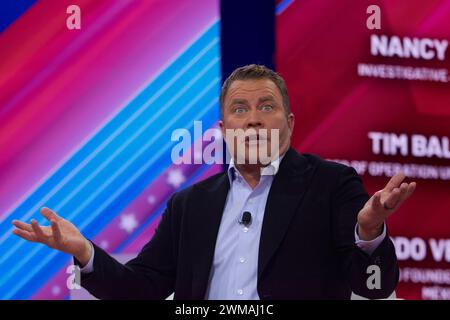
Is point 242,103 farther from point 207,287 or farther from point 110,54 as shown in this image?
point 110,54

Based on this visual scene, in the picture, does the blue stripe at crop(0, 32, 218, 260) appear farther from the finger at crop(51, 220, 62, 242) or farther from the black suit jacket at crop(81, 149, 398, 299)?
the finger at crop(51, 220, 62, 242)

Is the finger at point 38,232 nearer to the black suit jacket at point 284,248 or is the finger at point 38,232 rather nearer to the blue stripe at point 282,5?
the black suit jacket at point 284,248

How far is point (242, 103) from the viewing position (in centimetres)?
210

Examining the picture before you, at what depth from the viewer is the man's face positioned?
2.04 m

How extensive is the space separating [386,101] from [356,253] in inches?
72.9

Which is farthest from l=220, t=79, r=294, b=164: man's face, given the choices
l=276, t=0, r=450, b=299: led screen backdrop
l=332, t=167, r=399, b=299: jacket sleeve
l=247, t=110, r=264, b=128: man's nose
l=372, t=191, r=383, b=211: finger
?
l=276, t=0, r=450, b=299: led screen backdrop

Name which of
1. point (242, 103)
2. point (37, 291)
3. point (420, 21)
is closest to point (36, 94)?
point (37, 291)

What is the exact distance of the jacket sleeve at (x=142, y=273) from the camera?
198 cm

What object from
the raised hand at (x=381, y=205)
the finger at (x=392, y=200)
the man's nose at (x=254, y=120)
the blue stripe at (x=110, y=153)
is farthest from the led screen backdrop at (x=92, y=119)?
the finger at (x=392, y=200)

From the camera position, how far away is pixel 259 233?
1934 millimetres

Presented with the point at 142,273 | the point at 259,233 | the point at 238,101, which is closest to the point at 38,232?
the point at 142,273

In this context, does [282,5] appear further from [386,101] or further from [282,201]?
[282,201]

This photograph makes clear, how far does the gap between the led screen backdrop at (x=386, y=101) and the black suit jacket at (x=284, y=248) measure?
135 centimetres
